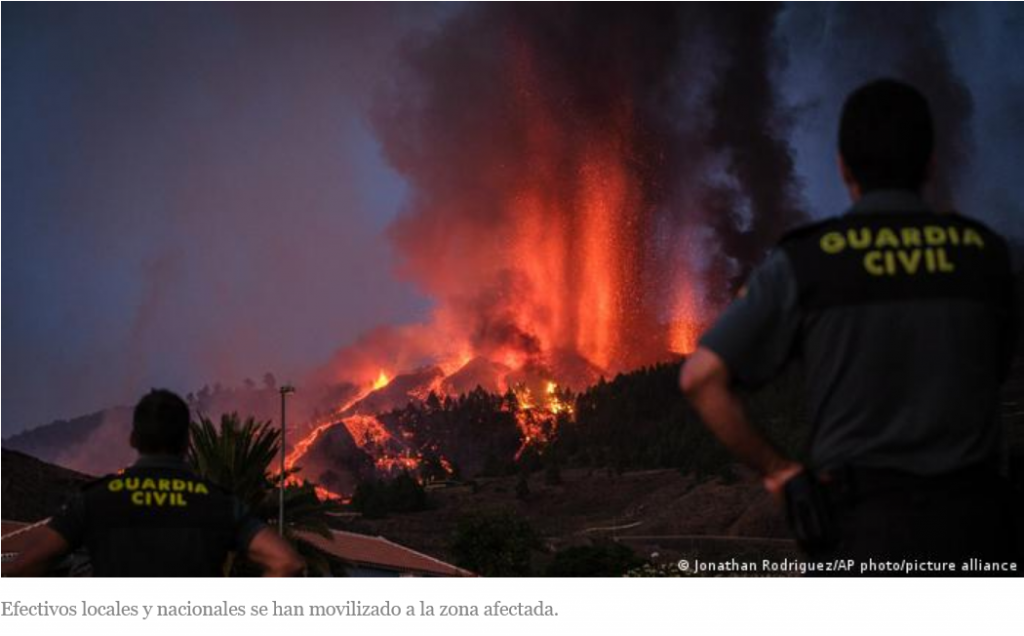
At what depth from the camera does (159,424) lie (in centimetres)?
505

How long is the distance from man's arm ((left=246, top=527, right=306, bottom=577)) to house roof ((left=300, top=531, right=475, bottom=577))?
21422 mm

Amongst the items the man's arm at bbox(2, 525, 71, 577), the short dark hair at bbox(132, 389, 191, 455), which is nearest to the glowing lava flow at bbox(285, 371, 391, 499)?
the short dark hair at bbox(132, 389, 191, 455)

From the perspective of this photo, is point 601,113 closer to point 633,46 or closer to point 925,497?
point 633,46

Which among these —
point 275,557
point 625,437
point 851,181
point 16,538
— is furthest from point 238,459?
point 851,181

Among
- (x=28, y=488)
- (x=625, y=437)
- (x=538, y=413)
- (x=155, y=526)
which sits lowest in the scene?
(x=155, y=526)

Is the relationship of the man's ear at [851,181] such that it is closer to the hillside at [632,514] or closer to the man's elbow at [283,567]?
the man's elbow at [283,567]

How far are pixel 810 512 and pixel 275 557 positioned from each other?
Answer: 1.93 metres

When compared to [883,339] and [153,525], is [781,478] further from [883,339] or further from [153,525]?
[153,525]

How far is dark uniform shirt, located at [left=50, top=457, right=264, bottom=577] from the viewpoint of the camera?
4.94 meters

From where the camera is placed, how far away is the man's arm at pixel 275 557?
4.77m

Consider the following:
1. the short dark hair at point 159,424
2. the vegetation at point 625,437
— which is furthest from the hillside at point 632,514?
the short dark hair at point 159,424
